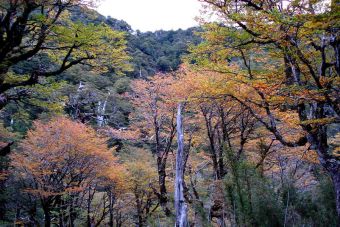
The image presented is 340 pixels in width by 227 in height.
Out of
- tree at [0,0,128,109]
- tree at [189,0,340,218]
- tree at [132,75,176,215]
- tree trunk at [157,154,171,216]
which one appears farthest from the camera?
tree at [132,75,176,215]

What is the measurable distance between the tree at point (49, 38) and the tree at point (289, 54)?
2.59 metres

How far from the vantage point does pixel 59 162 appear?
13.1m

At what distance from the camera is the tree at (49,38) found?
7.41 m

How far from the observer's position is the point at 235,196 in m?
5.32

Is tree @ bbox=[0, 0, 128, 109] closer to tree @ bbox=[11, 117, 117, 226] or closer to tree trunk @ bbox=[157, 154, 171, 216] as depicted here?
tree @ bbox=[11, 117, 117, 226]

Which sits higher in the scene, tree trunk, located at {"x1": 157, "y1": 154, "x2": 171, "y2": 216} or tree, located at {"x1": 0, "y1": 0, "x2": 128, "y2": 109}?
tree, located at {"x1": 0, "y1": 0, "x2": 128, "y2": 109}

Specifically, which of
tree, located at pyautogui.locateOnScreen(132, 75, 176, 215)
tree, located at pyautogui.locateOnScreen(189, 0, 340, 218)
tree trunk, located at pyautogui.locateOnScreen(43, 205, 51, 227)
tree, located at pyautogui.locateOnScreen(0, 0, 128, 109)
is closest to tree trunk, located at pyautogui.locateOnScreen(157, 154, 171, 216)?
tree, located at pyautogui.locateOnScreen(132, 75, 176, 215)

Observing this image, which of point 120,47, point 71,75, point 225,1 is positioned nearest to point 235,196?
point 225,1

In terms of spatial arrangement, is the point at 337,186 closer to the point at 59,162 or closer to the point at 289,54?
the point at 289,54

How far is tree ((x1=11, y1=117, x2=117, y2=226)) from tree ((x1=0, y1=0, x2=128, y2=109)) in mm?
4519

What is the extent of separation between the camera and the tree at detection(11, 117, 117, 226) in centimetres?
1272

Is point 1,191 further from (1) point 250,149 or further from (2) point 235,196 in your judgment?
(2) point 235,196

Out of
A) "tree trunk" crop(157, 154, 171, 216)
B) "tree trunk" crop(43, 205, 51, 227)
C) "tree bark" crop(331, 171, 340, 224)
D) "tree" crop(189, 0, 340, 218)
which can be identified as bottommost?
"tree trunk" crop(43, 205, 51, 227)

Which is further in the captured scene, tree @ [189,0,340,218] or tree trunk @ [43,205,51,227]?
tree trunk @ [43,205,51,227]
